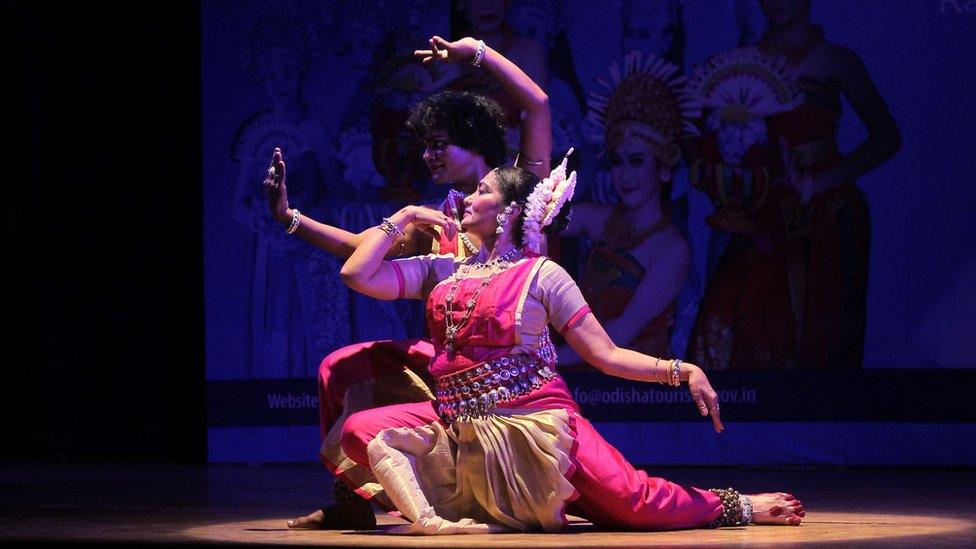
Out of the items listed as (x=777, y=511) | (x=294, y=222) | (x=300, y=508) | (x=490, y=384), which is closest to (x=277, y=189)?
(x=294, y=222)

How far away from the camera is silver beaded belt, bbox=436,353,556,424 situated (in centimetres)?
386

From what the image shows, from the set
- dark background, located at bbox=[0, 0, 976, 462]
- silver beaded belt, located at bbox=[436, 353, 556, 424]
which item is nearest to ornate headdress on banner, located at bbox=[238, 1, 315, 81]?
dark background, located at bbox=[0, 0, 976, 462]

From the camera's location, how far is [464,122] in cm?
415

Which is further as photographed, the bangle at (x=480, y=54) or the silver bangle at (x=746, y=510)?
the bangle at (x=480, y=54)

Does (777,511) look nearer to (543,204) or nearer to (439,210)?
(543,204)

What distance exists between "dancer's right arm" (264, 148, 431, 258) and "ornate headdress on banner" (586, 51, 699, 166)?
253 centimetres

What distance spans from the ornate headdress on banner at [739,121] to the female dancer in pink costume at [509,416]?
2.71 metres

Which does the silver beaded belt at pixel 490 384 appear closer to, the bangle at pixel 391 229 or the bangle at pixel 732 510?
the bangle at pixel 391 229

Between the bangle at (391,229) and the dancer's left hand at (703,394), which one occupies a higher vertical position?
the bangle at (391,229)

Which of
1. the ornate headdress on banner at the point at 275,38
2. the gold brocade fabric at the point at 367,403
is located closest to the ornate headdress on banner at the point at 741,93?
the ornate headdress on banner at the point at 275,38

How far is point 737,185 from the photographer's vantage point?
657 centimetres

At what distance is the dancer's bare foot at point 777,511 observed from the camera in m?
4.05

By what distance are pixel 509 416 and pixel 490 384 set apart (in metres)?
0.10

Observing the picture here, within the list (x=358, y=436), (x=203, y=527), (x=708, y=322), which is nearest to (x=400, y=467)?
(x=358, y=436)
